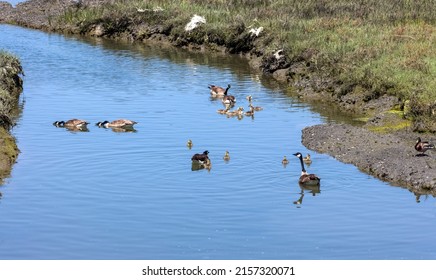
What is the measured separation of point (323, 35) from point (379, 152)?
23.2 m

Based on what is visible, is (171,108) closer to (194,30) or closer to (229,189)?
(229,189)

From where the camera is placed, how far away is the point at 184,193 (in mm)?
30047

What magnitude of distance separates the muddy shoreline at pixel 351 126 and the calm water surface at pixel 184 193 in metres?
0.70

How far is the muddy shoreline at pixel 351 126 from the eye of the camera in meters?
32.5

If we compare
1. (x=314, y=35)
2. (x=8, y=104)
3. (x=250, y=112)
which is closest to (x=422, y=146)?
(x=250, y=112)

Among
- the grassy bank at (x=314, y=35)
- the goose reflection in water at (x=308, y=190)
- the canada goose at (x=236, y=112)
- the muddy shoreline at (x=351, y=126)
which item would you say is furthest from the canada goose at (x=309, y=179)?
the canada goose at (x=236, y=112)

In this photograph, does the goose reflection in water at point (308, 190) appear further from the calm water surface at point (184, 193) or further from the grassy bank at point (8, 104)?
the grassy bank at point (8, 104)

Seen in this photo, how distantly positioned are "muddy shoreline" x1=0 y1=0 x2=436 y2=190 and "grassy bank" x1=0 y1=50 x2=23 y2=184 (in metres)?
11.3

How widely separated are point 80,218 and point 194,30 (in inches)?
1646

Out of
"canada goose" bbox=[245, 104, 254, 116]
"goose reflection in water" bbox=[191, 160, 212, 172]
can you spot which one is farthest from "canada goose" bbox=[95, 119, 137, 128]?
"goose reflection in water" bbox=[191, 160, 212, 172]

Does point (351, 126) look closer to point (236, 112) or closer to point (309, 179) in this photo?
point (236, 112)

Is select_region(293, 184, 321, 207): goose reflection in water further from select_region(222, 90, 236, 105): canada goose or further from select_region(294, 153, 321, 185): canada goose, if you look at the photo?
select_region(222, 90, 236, 105): canada goose

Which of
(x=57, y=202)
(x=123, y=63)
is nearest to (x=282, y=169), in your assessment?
(x=57, y=202)

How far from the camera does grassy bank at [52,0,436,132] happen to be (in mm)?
44969
